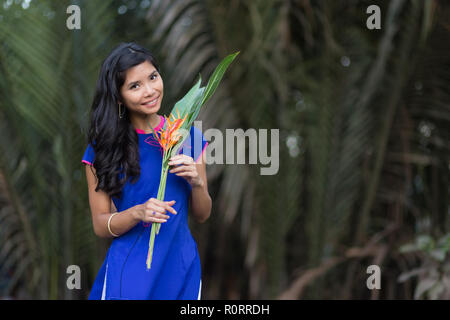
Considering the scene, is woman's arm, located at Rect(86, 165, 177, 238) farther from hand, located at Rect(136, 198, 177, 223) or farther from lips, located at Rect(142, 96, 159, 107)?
lips, located at Rect(142, 96, 159, 107)

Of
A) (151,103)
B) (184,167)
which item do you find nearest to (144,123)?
(151,103)

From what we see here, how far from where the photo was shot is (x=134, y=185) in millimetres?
1067

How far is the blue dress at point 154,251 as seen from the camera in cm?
102

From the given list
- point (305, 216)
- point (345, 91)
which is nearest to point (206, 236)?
point (305, 216)

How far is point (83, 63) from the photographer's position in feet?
8.04

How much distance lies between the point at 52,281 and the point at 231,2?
172 cm

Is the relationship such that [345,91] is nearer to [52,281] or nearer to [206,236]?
[206,236]

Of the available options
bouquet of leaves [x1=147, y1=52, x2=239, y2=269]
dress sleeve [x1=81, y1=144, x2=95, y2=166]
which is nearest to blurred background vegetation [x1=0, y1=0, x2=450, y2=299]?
dress sleeve [x1=81, y1=144, x2=95, y2=166]

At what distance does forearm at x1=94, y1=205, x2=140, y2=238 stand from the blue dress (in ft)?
0.10

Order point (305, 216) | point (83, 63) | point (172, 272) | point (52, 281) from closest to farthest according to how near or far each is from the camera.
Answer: point (172, 272)
point (83, 63)
point (52, 281)
point (305, 216)

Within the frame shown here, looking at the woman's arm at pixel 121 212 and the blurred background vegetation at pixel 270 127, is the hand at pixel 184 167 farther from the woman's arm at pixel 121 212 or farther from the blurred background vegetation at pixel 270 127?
the blurred background vegetation at pixel 270 127

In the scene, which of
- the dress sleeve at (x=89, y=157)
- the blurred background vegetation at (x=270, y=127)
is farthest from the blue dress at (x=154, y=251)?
the blurred background vegetation at (x=270, y=127)

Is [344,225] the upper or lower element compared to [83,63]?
lower

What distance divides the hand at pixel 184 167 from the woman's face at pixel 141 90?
0.43ft
